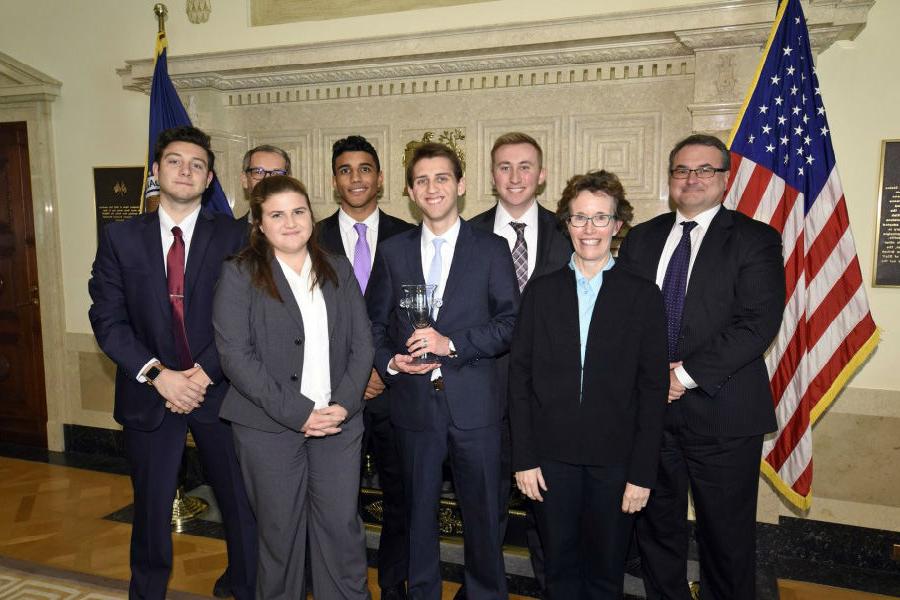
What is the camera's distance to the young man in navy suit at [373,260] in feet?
9.19

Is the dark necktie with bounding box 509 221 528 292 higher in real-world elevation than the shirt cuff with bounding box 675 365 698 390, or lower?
higher

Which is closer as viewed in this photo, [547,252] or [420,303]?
[420,303]

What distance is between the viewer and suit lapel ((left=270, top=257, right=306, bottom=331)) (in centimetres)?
223

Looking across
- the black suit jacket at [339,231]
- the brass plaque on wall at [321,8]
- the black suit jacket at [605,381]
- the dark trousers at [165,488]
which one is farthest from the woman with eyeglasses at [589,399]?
the brass plaque on wall at [321,8]

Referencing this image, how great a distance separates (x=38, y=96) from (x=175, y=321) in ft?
11.2

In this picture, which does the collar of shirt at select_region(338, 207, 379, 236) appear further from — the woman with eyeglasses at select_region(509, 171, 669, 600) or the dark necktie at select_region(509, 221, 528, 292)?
the woman with eyeglasses at select_region(509, 171, 669, 600)

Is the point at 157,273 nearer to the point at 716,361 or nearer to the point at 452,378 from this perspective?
the point at 452,378

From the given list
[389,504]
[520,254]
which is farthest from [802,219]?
[389,504]

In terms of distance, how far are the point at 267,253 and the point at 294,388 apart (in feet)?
1.60

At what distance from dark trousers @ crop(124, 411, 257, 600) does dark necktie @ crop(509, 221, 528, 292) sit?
1328mm

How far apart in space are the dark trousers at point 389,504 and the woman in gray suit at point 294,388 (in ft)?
1.33

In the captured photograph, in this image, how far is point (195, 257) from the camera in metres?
2.49

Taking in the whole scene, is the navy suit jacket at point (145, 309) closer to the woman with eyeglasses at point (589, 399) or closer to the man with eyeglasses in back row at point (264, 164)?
the man with eyeglasses in back row at point (264, 164)

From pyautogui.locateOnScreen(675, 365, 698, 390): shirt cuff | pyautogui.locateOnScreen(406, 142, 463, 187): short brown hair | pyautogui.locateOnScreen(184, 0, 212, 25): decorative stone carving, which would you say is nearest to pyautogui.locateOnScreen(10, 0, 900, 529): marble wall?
pyautogui.locateOnScreen(184, 0, 212, 25): decorative stone carving
